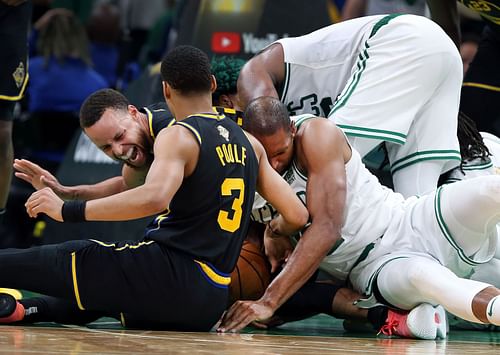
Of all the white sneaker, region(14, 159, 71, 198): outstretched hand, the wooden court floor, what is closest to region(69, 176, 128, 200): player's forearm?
region(14, 159, 71, 198): outstretched hand

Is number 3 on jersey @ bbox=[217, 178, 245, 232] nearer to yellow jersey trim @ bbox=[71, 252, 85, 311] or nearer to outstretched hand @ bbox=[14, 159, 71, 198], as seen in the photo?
yellow jersey trim @ bbox=[71, 252, 85, 311]

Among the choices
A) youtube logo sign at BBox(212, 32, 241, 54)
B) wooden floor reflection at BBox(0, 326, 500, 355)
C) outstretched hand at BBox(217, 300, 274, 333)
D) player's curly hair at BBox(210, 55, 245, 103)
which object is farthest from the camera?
youtube logo sign at BBox(212, 32, 241, 54)

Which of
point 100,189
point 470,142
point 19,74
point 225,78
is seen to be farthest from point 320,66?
point 19,74

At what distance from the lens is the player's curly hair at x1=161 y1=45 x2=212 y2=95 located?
4230mm

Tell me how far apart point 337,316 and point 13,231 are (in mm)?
3795

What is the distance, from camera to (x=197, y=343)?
3668 mm

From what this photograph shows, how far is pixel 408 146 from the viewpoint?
5348mm

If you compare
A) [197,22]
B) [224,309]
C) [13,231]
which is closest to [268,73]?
[224,309]

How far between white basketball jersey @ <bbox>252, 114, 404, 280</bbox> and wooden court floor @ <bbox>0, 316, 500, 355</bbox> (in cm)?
36

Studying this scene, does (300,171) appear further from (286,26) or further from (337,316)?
(286,26)

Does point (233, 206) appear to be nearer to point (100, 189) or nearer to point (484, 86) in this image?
point (100, 189)

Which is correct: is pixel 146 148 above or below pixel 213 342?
above

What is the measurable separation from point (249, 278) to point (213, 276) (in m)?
0.66

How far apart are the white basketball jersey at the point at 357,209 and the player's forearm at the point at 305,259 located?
190 mm
